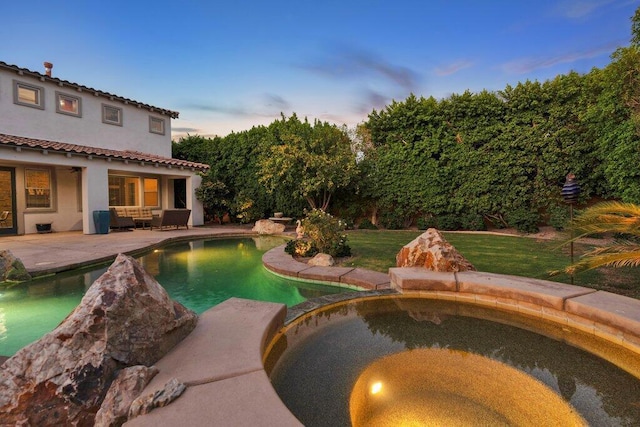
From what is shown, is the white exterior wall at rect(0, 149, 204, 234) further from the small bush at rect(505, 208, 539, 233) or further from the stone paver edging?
the small bush at rect(505, 208, 539, 233)

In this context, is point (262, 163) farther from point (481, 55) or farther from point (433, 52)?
point (481, 55)

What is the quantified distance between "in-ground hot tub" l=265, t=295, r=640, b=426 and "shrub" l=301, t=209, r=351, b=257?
3.64m

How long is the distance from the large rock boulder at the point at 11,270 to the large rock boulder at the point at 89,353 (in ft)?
16.8

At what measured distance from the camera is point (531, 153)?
1180cm

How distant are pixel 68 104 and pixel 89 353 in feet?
51.9

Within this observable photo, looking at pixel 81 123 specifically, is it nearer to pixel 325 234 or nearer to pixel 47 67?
pixel 47 67

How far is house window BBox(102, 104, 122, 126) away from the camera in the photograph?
14477 millimetres

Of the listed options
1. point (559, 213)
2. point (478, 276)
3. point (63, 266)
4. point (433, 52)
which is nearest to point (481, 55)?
point (433, 52)

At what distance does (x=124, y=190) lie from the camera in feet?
51.2

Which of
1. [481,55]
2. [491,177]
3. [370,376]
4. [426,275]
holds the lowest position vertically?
[370,376]

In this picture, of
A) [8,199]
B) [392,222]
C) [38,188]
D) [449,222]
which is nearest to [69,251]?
[8,199]

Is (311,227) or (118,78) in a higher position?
(118,78)

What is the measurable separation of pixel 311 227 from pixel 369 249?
6.29 ft

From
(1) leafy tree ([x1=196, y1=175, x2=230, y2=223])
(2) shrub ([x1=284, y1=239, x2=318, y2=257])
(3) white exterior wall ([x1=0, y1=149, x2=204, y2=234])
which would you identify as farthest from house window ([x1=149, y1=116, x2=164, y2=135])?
(2) shrub ([x1=284, y1=239, x2=318, y2=257])
